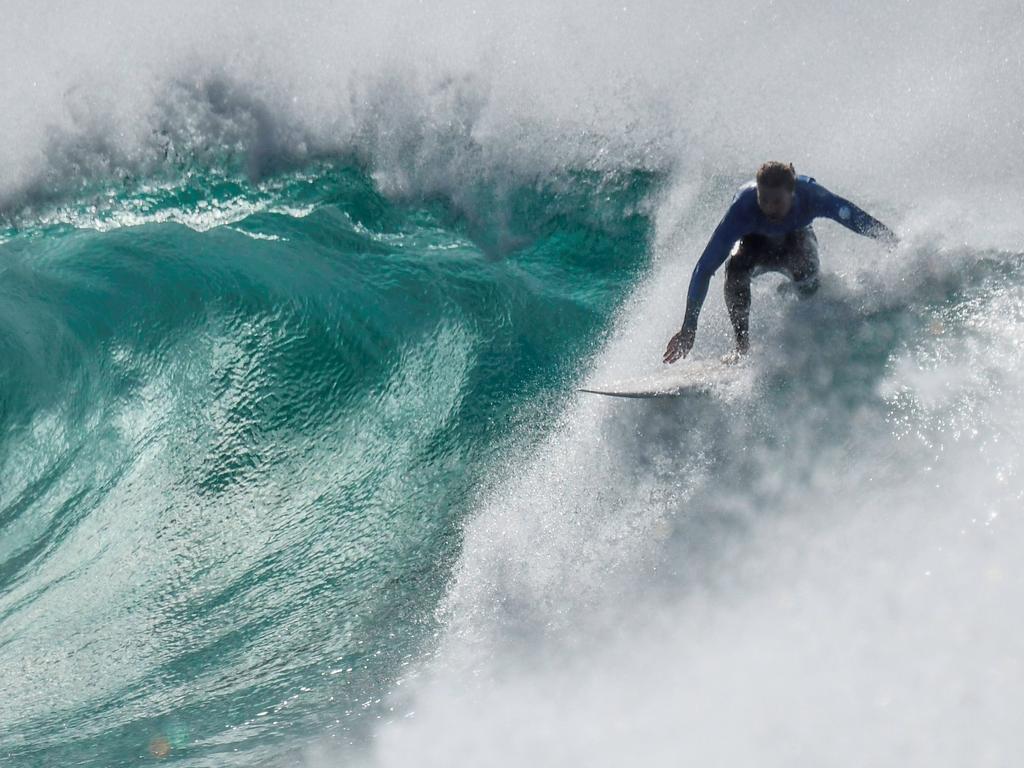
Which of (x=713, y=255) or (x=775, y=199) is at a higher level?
(x=775, y=199)

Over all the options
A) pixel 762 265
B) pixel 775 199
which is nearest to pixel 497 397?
pixel 762 265

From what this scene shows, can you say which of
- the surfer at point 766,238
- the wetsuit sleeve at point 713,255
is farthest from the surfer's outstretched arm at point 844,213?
the wetsuit sleeve at point 713,255

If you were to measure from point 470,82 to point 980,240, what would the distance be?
4364mm

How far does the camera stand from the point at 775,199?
409 cm

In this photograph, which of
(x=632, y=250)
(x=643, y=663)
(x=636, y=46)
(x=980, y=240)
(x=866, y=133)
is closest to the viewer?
(x=643, y=663)

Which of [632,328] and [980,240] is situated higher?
[980,240]

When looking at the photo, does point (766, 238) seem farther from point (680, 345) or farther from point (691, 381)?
point (691, 381)

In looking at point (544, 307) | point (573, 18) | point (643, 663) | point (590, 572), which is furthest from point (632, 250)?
point (643, 663)

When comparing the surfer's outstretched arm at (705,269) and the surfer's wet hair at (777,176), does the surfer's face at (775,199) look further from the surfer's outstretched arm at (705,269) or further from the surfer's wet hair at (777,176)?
the surfer's outstretched arm at (705,269)

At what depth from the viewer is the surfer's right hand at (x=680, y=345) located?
4.76 meters

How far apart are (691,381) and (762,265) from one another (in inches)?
28.8

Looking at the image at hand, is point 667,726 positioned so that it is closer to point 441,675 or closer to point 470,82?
point 441,675

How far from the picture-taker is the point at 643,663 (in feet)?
14.1

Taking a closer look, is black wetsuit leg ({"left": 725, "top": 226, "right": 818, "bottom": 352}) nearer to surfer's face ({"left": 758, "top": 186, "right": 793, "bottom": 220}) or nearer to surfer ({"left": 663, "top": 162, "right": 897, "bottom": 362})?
surfer ({"left": 663, "top": 162, "right": 897, "bottom": 362})
